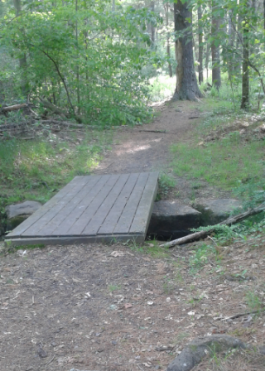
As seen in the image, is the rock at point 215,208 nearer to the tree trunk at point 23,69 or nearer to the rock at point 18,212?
the rock at point 18,212

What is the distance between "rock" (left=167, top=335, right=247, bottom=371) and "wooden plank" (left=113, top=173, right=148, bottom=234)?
2.50 m

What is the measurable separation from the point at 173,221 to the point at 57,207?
6.48 feet

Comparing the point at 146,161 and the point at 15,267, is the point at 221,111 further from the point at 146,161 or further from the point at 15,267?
the point at 15,267

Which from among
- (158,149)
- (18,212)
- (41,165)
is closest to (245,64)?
(158,149)

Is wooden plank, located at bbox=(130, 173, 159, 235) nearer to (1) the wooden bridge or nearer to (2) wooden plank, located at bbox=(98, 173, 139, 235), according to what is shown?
(1) the wooden bridge

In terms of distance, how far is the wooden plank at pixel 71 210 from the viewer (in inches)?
212

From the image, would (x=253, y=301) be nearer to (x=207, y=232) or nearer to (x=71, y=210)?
(x=207, y=232)

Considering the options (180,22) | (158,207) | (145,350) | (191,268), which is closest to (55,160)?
(158,207)

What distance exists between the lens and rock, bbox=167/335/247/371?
2562 mm

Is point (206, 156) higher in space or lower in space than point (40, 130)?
lower

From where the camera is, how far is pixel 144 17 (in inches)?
458

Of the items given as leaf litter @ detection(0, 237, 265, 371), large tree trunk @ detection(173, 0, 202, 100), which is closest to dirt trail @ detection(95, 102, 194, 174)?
large tree trunk @ detection(173, 0, 202, 100)

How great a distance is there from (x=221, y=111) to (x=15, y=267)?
1057cm

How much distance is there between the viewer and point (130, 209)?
592 centimetres
